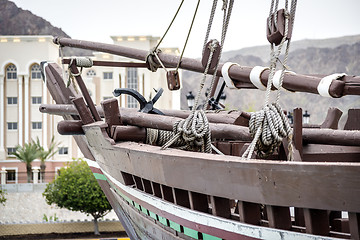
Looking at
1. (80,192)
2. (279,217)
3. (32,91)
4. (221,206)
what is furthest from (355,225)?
(32,91)

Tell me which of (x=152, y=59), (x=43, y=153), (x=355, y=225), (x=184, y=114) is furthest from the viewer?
(x=43, y=153)

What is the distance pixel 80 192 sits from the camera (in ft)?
57.0

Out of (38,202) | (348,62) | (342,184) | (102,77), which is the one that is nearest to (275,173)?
(342,184)

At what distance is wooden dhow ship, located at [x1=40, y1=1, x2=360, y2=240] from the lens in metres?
2.52

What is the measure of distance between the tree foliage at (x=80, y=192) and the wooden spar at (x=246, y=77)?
33.9 ft

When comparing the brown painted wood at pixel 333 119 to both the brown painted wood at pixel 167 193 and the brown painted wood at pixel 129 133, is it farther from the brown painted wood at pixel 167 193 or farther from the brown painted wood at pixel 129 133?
the brown painted wood at pixel 167 193

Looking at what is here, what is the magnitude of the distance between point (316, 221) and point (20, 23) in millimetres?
65343

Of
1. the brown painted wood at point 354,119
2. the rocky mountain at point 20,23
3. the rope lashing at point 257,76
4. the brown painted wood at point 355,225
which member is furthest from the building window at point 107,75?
the brown painted wood at point 355,225

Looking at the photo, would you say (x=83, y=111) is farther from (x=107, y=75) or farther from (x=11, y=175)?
(x=11, y=175)

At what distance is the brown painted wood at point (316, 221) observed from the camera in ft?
8.37

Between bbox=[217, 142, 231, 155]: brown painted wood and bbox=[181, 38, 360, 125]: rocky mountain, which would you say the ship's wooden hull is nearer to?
bbox=[217, 142, 231, 155]: brown painted wood

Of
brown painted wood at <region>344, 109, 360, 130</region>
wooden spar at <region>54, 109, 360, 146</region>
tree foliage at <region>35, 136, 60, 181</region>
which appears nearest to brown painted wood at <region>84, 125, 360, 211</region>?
wooden spar at <region>54, 109, 360, 146</region>

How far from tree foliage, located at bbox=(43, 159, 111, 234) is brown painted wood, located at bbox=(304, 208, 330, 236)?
15.0 metres

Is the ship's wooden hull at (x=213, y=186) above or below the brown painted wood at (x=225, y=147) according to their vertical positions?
below
